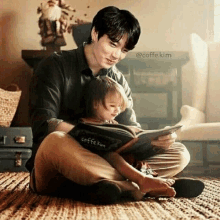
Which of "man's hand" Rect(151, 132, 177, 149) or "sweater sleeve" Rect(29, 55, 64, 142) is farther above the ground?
"sweater sleeve" Rect(29, 55, 64, 142)

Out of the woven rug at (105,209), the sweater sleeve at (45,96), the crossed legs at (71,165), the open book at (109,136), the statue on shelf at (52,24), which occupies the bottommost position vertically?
the woven rug at (105,209)

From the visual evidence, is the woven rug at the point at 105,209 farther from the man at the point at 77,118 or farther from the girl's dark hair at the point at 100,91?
the girl's dark hair at the point at 100,91

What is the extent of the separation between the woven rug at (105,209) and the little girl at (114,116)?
42 mm

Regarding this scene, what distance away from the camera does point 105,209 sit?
42.4 inches

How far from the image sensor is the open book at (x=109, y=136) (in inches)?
43.3

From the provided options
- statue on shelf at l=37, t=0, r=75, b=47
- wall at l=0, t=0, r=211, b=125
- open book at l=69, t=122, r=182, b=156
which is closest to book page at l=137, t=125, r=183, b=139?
open book at l=69, t=122, r=182, b=156

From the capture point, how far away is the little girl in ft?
3.75

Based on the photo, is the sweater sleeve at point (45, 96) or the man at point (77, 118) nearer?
the man at point (77, 118)

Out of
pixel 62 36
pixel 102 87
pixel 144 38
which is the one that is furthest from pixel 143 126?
pixel 102 87

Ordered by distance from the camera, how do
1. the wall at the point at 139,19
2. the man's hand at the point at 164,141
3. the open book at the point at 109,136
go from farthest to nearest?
the wall at the point at 139,19
the man's hand at the point at 164,141
the open book at the point at 109,136

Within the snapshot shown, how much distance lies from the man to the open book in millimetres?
41

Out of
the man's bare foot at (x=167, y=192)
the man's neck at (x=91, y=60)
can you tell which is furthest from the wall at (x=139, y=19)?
the man's bare foot at (x=167, y=192)

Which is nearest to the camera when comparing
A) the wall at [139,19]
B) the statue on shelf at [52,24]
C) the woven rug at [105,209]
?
the woven rug at [105,209]

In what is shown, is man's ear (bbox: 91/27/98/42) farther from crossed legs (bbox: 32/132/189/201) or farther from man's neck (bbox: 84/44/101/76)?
crossed legs (bbox: 32/132/189/201)
